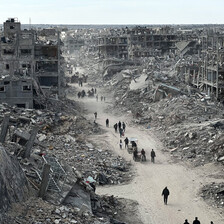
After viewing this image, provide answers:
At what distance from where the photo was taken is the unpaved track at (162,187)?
62.3 feet

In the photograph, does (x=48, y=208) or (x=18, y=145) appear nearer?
(x=48, y=208)

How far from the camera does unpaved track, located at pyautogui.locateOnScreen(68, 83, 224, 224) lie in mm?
19000

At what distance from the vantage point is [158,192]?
21656 mm

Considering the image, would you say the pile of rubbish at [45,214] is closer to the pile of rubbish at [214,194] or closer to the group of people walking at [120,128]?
the pile of rubbish at [214,194]

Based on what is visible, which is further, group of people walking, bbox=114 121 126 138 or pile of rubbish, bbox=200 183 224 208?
group of people walking, bbox=114 121 126 138

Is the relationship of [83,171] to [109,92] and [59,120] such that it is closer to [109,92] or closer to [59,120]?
[59,120]

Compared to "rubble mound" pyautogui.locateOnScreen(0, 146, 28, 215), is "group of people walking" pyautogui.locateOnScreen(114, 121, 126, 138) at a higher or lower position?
lower

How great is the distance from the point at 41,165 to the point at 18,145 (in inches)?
82.0

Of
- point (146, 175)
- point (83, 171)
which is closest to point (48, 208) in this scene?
point (83, 171)

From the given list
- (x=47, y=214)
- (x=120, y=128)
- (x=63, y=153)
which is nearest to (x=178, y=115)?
(x=120, y=128)

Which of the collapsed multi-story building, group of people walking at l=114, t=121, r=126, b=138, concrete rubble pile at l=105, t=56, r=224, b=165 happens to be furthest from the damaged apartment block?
the collapsed multi-story building

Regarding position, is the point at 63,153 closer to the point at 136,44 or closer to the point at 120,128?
the point at 120,128

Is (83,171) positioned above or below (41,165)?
below

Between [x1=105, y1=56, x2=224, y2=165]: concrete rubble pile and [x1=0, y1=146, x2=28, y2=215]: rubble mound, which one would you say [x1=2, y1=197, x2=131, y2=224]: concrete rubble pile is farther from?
[x1=105, y1=56, x2=224, y2=165]: concrete rubble pile
